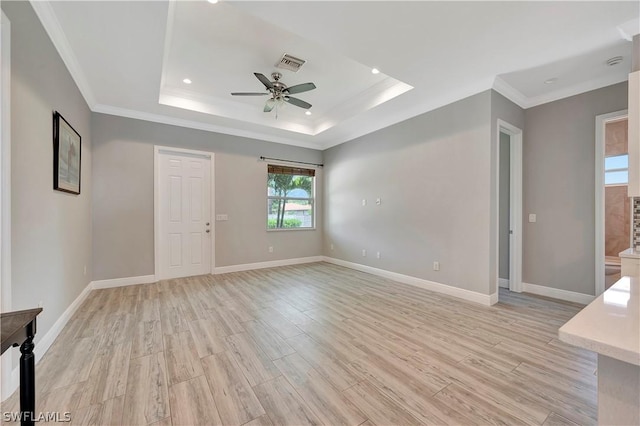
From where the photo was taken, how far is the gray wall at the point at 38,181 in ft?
5.72

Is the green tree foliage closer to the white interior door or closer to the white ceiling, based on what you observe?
the white interior door

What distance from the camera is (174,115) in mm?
4270

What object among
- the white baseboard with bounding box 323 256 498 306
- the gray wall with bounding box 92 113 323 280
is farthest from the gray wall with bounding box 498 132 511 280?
the gray wall with bounding box 92 113 323 280

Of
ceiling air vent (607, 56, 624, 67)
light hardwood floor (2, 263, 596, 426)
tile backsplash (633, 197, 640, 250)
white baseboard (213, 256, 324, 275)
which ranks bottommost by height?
light hardwood floor (2, 263, 596, 426)

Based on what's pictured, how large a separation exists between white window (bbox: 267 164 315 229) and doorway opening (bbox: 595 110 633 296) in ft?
15.3

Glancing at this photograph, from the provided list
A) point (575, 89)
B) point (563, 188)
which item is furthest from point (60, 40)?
point (563, 188)

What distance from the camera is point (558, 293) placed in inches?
134

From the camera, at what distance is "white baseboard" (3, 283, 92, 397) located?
169 centimetres

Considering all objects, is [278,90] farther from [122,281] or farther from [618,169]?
[618,169]

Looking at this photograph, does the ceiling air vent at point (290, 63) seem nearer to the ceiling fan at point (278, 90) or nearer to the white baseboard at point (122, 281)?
the ceiling fan at point (278, 90)

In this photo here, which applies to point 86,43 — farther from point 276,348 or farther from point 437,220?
point 437,220

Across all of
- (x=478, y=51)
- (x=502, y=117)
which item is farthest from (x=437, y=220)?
(x=478, y=51)

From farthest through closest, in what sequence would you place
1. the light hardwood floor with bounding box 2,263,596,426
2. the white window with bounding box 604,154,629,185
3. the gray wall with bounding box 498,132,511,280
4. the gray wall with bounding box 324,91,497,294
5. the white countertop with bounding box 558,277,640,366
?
the white window with bounding box 604,154,629,185, the gray wall with bounding box 498,132,511,280, the gray wall with bounding box 324,91,497,294, the light hardwood floor with bounding box 2,263,596,426, the white countertop with bounding box 558,277,640,366

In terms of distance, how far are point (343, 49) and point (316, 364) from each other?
115 inches
